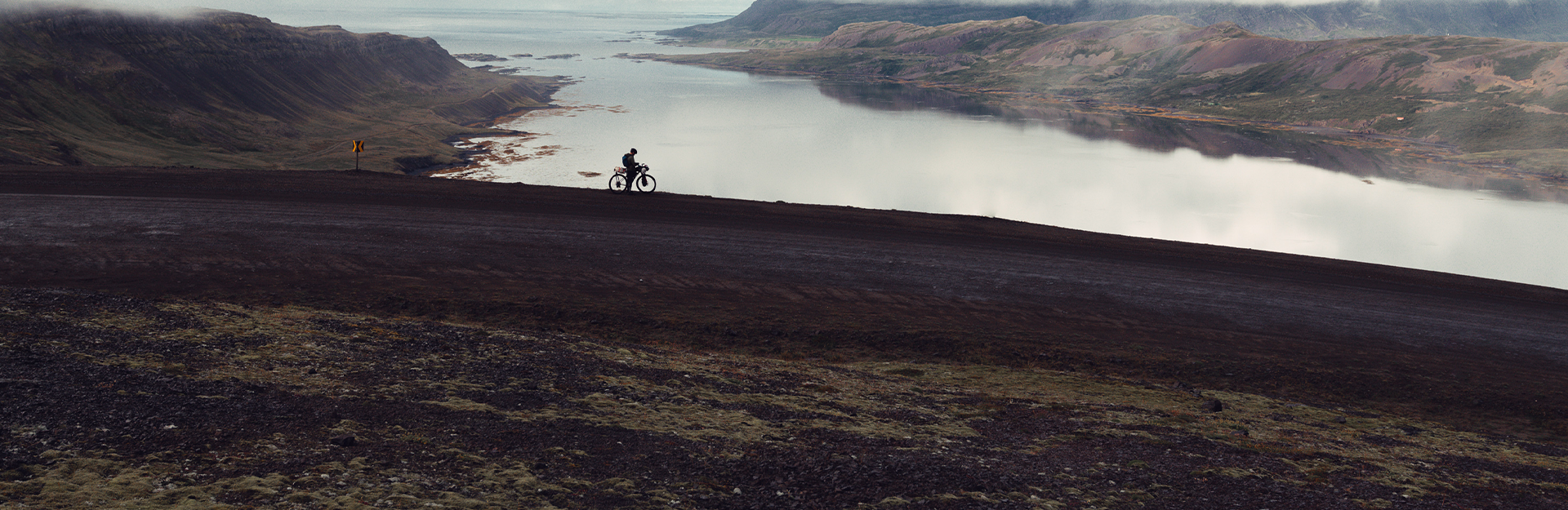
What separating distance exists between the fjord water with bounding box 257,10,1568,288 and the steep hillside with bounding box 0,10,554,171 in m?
13.5

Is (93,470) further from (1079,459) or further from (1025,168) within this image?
(1025,168)

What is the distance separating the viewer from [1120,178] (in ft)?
254

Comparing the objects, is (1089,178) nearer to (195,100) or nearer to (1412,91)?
(195,100)

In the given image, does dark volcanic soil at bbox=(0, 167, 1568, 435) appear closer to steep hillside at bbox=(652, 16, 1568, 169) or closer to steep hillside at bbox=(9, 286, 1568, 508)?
steep hillside at bbox=(9, 286, 1568, 508)

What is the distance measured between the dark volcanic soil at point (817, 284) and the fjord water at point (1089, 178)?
30072 mm

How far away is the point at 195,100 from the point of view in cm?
6962

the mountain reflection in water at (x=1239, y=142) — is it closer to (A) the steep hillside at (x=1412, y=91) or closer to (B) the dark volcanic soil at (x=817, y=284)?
(A) the steep hillside at (x=1412, y=91)

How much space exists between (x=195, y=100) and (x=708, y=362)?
7832cm

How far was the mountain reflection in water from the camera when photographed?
290 feet

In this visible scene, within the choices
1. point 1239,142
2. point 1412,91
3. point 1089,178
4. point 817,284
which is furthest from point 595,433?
point 1412,91

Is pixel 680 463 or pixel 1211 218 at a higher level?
pixel 1211 218

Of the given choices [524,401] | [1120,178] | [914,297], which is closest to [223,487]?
[524,401]

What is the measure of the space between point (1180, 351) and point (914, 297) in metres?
5.85

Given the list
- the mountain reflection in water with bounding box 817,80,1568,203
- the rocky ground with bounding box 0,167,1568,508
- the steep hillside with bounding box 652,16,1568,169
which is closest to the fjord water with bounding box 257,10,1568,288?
the mountain reflection in water with bounding box 817,80,1568,203
